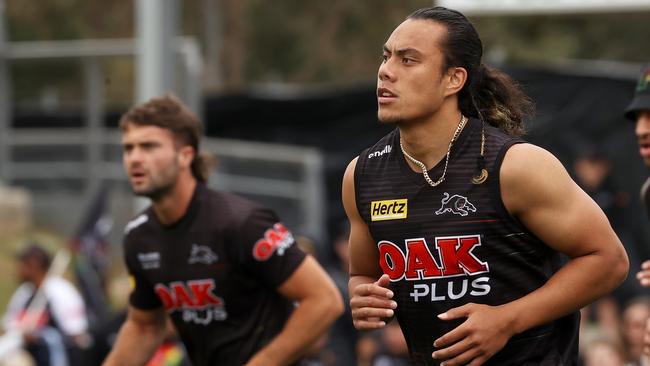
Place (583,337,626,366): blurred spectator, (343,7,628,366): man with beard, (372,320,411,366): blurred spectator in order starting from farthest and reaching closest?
(372,320,411,366): blurred spectator → (583,337,626,366): blurred spectator → (343,7,628,366): man with beard

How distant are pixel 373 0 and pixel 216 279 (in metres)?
24.1

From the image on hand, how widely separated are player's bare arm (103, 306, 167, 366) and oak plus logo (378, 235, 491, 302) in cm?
235

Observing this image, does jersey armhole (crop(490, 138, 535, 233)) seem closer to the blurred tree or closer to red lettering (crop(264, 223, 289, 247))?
red lettering (crop(264, 223, 289, 247))

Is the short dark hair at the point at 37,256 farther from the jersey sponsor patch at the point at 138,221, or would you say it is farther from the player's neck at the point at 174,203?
the player's neck at the point at 174,203

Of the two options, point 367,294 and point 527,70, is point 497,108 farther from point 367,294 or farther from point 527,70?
point 527,70

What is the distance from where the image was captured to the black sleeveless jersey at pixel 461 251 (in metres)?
5.06

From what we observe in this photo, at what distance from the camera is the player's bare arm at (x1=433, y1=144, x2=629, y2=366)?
16.1 feet

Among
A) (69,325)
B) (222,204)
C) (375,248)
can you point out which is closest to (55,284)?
(69,325)

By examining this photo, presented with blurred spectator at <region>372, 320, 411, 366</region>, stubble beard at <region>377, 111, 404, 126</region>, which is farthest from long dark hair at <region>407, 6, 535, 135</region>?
blurred spectator at <region>372, 320, 411, 366</region>

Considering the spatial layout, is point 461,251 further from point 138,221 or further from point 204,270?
point 138,221

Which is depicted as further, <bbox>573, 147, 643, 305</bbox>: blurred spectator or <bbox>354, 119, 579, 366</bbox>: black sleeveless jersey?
<bbox>573, 147, 643, 305</bbox>: blurred spectator

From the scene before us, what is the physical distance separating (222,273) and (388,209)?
1.73 metres

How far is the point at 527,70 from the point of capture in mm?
14250

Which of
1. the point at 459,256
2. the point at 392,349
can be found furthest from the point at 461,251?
the point at 392,349
